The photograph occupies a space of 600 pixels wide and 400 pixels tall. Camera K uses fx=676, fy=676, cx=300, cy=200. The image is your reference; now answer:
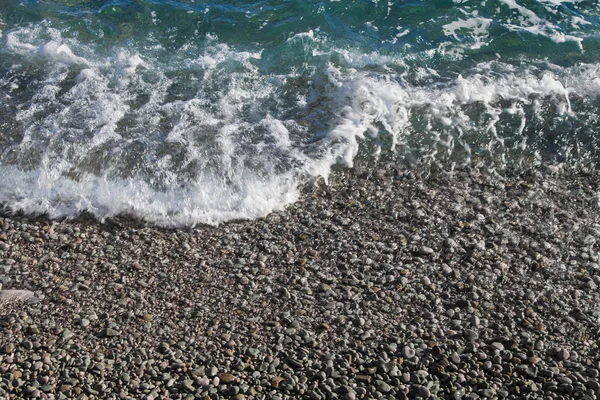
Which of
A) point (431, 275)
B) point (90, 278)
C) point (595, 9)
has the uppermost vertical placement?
point (595, 9)

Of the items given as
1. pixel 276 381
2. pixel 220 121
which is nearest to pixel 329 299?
pixel 276 381

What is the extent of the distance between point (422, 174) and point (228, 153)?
8.85 feet

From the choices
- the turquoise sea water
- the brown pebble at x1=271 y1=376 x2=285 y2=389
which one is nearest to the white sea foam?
the turquoise sea water

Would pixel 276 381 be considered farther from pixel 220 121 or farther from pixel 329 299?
pixel 220 121

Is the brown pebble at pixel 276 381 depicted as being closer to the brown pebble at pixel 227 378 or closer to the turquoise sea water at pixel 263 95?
the brown pebble at pixel 227 378

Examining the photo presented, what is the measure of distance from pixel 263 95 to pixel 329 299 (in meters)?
4.75

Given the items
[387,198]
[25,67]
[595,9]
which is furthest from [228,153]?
[595,9]

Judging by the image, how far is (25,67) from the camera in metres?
11.5

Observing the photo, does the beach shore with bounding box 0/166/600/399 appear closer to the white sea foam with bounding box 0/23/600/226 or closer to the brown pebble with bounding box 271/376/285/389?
the brown pebble with bounding box 271/376/285/389

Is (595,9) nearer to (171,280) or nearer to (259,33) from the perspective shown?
(259,33)

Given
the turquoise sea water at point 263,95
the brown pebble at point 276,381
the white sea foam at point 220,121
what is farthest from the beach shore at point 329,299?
the turquoise sea water at point 263,95

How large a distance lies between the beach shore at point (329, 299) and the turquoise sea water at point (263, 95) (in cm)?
62

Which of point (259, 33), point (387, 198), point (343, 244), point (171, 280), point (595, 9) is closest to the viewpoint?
point (171, 280)

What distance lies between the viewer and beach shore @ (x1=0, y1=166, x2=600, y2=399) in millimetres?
6246
